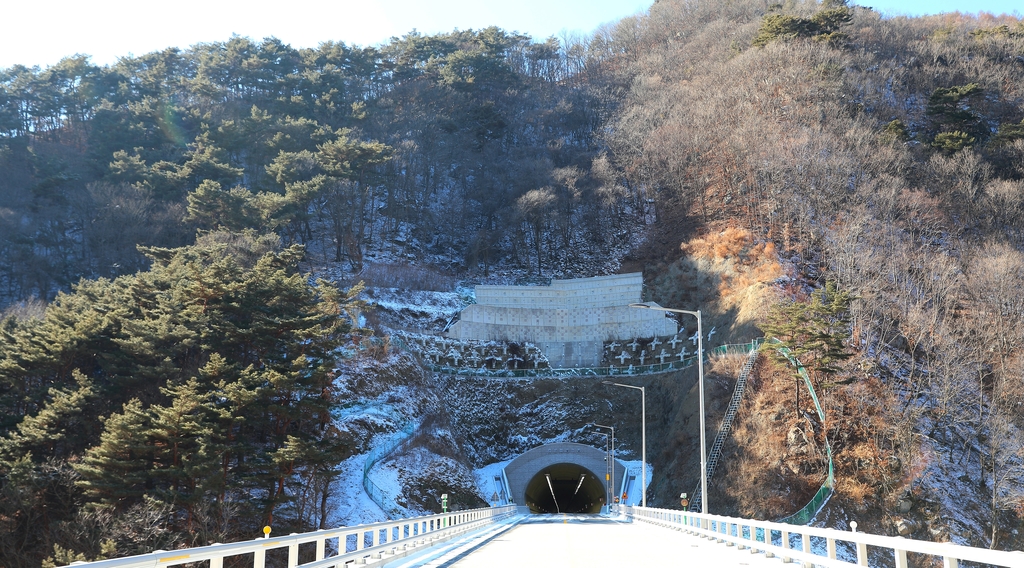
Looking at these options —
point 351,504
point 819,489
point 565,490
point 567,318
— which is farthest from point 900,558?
point 565,490

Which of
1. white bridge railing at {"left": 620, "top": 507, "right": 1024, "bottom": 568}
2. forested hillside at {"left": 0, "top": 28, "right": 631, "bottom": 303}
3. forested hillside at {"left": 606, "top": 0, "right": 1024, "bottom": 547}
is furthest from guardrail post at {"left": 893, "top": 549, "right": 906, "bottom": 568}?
forested hillside at {"left": 0, "top": 28, "right": 631, "bottom": 303}

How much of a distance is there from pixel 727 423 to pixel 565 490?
1206 inches

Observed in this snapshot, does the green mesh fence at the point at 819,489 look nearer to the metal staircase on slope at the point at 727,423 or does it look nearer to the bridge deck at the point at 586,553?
the metal staircase on slope at the point at 727,423

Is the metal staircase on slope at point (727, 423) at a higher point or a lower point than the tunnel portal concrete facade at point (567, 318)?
lower

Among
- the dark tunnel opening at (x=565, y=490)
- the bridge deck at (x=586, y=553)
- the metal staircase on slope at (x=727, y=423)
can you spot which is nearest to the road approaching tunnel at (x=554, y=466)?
the dark tunnel opening at (x=565, y=490)

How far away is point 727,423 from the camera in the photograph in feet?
157

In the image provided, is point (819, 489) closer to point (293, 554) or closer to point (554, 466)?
point (554, 466)

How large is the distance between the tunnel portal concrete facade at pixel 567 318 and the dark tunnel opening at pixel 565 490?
28.9 ft

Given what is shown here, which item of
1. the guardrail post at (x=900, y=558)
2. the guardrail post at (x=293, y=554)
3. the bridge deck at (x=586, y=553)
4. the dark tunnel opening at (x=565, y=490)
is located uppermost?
the guardrail post at (x=900, y=558)

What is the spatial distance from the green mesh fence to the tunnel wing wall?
18.0 m

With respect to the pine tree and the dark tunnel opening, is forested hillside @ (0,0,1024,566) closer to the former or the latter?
the pine tree

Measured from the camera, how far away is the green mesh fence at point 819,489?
39.0m

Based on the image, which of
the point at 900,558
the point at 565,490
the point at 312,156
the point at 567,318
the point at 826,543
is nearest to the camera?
the point at 900,558

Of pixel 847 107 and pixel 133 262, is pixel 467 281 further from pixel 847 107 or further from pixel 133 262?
pixel 847 107
